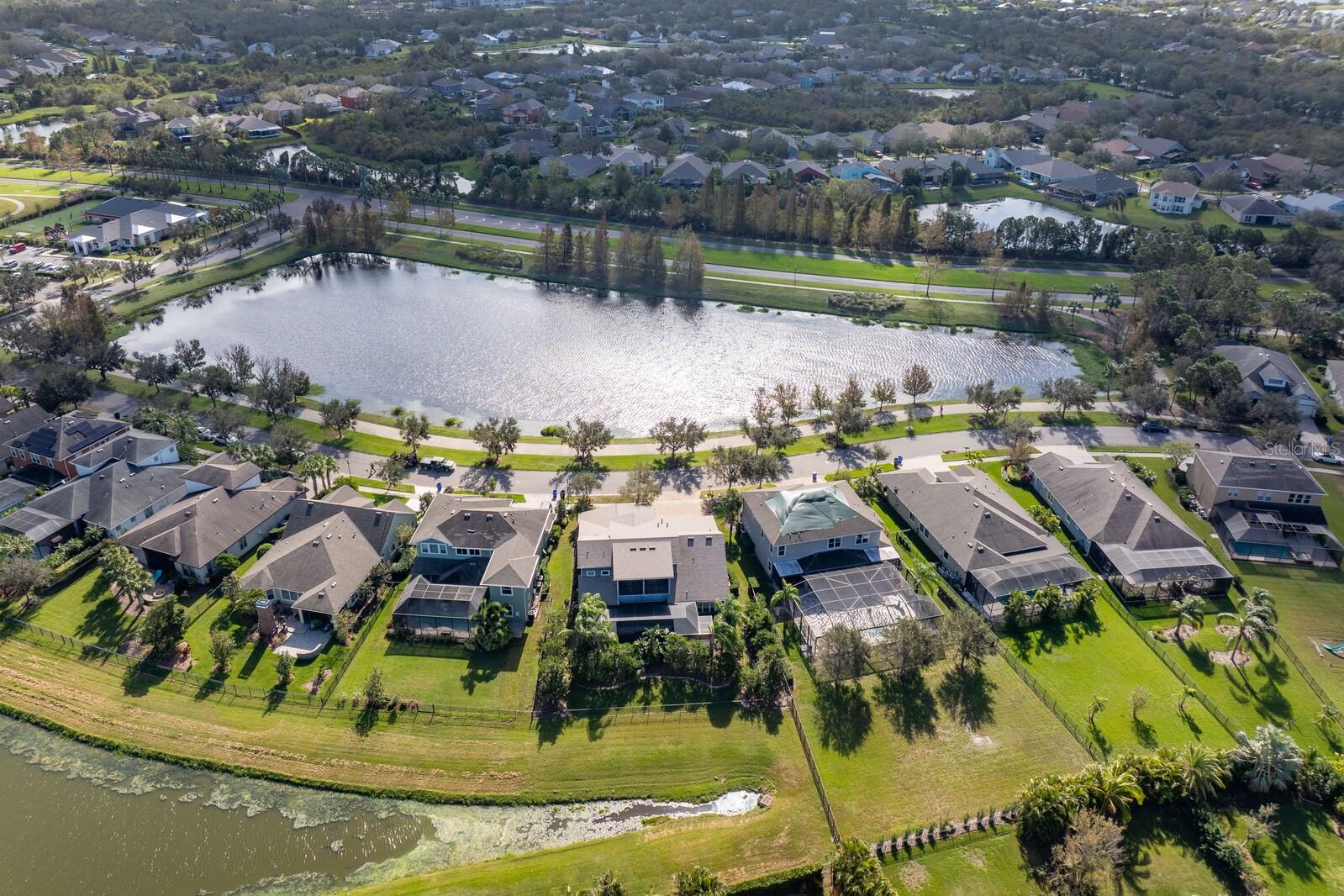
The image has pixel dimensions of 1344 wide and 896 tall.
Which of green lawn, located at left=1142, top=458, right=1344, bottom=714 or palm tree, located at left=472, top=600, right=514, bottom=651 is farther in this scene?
green lawn, located at left=1142, top=458, right=1344, bottom=714

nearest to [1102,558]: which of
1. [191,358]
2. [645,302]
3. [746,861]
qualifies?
[746,861]

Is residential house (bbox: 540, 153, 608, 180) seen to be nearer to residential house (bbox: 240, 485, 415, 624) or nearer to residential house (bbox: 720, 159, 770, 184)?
residential house (bbox: 720, 159, 770, 184)

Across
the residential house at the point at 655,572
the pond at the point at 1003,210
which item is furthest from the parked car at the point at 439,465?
the pond at the point at 1003,210

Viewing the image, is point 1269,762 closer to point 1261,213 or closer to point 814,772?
point 814,772

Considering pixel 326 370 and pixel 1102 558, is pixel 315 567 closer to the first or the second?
pixel 326 370

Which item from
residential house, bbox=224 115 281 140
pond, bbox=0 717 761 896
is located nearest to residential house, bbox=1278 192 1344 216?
pond, bbox=0 717 761 896

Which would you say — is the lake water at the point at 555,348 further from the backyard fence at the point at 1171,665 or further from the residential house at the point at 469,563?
the backyard fence at the point at 1171,665

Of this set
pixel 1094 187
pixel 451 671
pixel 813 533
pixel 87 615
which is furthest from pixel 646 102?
pixel 451 671
